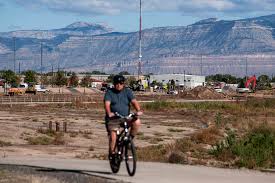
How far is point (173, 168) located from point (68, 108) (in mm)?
55660

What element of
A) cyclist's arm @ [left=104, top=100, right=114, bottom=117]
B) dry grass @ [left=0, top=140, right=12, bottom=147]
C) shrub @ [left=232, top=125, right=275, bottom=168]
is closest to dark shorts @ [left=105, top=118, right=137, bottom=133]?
cyclist's arm @ [left=104, top=100, right=114, bottom=117]

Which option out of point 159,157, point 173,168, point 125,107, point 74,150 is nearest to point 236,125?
point 74,150

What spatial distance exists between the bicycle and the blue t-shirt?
14 centimetres

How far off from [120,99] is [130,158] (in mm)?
1190

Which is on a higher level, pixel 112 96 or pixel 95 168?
pixel 112 96

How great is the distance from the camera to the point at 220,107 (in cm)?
7825

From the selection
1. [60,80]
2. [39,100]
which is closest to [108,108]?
[39,100]

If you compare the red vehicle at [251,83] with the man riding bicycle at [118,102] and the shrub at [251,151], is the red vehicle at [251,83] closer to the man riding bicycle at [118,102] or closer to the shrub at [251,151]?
the shrub at [251,151]

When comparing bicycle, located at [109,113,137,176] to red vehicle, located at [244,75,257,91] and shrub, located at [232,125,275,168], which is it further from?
red vehicle, located at [244,75,257,91]

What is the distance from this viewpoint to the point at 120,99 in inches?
597

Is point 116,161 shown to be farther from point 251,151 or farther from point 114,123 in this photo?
point 251,151

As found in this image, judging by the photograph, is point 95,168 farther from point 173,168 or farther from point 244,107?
point 244,107

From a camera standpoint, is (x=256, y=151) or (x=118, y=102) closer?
(x=118, y=102)

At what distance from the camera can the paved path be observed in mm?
15359
